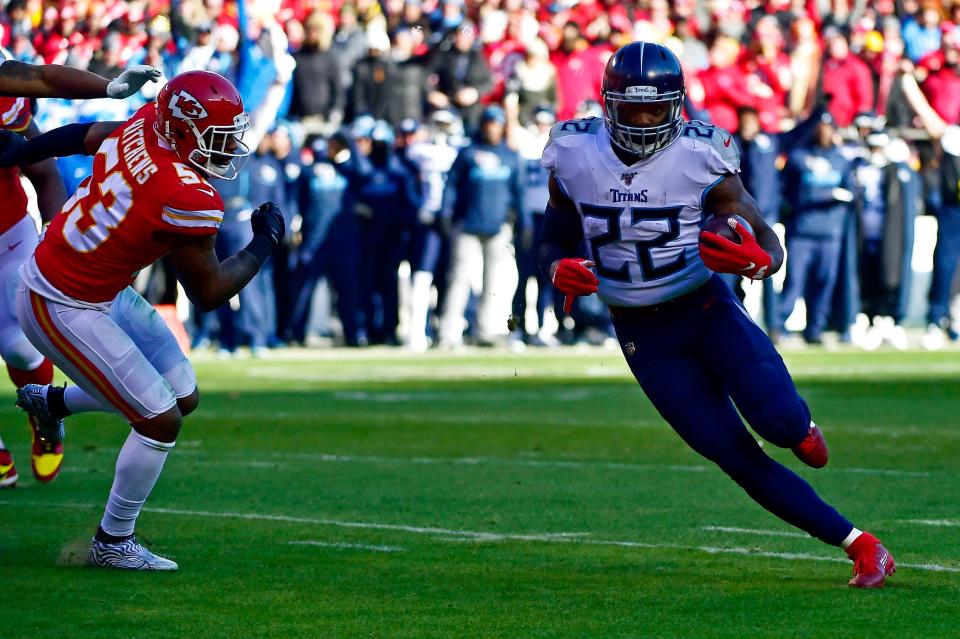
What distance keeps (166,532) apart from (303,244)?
34.3 feet

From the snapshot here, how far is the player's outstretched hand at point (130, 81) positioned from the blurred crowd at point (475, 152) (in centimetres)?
927

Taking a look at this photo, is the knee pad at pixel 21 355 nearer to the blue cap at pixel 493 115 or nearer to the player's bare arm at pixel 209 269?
the player's bare arm at pixel 209 269

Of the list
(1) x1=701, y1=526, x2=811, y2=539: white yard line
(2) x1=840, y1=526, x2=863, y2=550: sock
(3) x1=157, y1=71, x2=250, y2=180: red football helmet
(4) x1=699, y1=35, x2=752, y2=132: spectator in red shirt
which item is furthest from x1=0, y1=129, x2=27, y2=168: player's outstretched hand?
(4) x1=699, y1=35, x2=752, y2=132: spectator in red shirt

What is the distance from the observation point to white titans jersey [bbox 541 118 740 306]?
598 cm

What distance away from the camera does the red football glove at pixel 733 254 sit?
550 centimetres

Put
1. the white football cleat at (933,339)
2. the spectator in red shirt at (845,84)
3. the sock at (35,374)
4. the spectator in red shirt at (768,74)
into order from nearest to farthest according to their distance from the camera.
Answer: the sock at (35,374), the white football cleat at (933,339), the spectator in red shirt at (768,74), the spectator in red shirt at (845,84)

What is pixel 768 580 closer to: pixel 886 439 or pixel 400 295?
pixel 886 439

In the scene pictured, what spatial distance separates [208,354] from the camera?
1686cm

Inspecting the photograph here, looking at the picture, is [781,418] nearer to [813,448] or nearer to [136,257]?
[813,448]

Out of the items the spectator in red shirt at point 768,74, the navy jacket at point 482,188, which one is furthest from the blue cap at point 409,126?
the spectator in red shirt at point 768,74

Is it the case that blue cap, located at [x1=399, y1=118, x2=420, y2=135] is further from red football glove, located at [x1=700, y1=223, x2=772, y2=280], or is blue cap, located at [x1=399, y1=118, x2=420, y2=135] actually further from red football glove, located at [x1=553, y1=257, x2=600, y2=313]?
red football glove, located at [x1=700, y1=223, x2=772, y2=280]

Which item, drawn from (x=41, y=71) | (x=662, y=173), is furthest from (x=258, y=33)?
(x=662, y=173)

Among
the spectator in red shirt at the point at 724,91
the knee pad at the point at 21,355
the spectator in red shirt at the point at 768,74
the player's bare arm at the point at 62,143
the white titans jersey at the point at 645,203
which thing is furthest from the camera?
the spectator in red shirt at the point at 768,74

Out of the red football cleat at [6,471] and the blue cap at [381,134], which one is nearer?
the red football cleat at [6,471]
